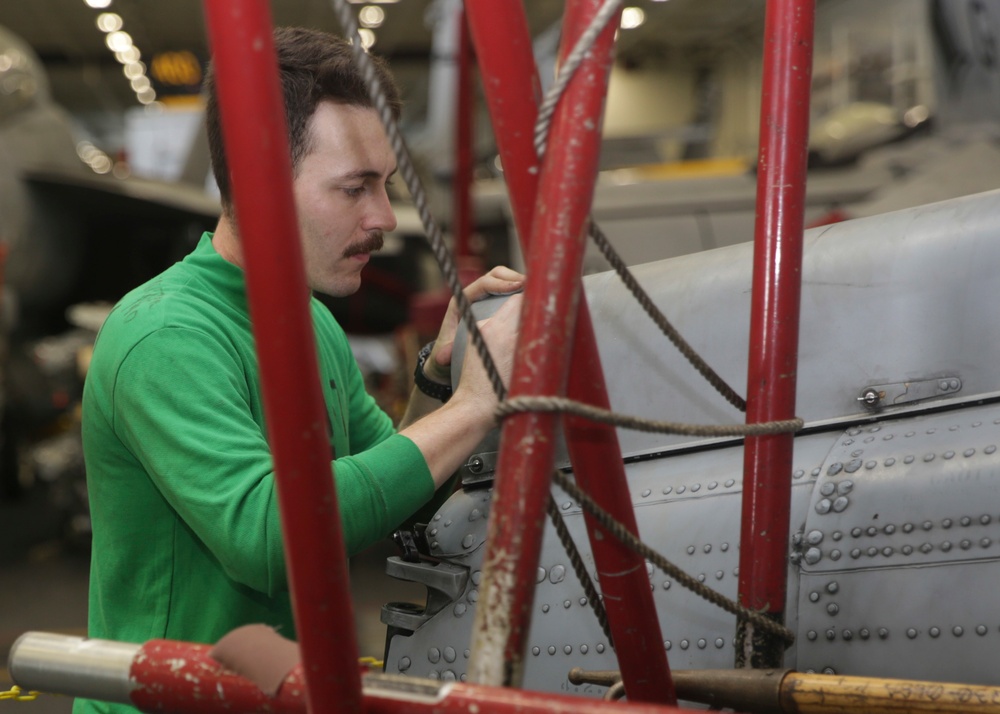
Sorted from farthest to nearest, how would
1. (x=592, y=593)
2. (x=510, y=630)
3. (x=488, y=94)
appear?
(x=592, y=593) < (x=488, y=94) < (x=510, y=630)

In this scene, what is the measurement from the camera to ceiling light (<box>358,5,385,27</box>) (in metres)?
19.3

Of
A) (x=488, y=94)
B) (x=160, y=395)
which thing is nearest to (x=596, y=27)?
(x=488, y=94)

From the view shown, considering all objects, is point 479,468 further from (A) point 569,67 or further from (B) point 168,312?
(A) point 569,67

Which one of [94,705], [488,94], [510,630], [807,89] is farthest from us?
[94,705]

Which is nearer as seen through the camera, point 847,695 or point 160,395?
point 847,695

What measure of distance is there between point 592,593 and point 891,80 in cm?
618

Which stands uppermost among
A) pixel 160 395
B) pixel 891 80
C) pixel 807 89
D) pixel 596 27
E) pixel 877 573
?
pixel 891 80

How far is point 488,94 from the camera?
1.00 meters

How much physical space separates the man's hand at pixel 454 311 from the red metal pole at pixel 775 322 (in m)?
0.47

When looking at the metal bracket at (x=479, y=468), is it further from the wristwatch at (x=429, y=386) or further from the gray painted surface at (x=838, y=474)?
the wristwatch at (x=429, y=386)

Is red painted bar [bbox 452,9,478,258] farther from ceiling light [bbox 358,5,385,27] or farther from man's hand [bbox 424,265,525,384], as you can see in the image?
ceiling light [bbox 358,5,385,27]

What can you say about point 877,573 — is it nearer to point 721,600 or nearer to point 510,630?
point 721,600

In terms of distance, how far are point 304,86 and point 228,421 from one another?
0.52m

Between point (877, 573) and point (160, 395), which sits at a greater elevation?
point (160, 395)
